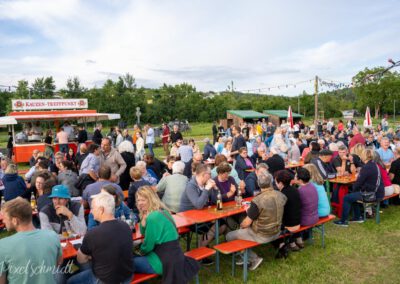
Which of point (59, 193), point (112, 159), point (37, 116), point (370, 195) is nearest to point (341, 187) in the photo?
point (370, 195)

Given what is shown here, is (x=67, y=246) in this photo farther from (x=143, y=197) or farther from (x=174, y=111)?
(x=174, y=111)

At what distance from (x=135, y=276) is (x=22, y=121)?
13.5 m

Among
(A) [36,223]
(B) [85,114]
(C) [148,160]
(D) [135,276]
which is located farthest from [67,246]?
(B) [85,114]

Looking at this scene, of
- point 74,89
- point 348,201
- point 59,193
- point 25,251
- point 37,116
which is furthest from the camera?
point 74,89

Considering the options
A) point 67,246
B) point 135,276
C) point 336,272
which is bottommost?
point 336,272

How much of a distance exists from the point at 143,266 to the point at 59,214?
3.83 ft

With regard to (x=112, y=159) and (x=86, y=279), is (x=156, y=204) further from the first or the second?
(x=112, y=159)

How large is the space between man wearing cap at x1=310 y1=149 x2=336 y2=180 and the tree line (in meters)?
31.4

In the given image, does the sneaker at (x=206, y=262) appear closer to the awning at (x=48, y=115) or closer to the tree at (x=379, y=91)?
the awning at (x=48, y=115)

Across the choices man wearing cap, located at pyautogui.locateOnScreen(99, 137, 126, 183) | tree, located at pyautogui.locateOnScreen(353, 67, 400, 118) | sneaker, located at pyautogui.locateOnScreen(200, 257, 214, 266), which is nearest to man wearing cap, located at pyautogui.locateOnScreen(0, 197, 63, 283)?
sneaker, located at pyautogui.locateOnScreen(200, 257, 214, 266)

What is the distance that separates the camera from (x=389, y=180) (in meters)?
6.18

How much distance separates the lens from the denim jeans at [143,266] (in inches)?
126

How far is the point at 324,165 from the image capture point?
20.9 ft

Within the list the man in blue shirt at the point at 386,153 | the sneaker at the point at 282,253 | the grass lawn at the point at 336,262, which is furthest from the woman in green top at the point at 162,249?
the man in blue shirt at the point at 386,153
